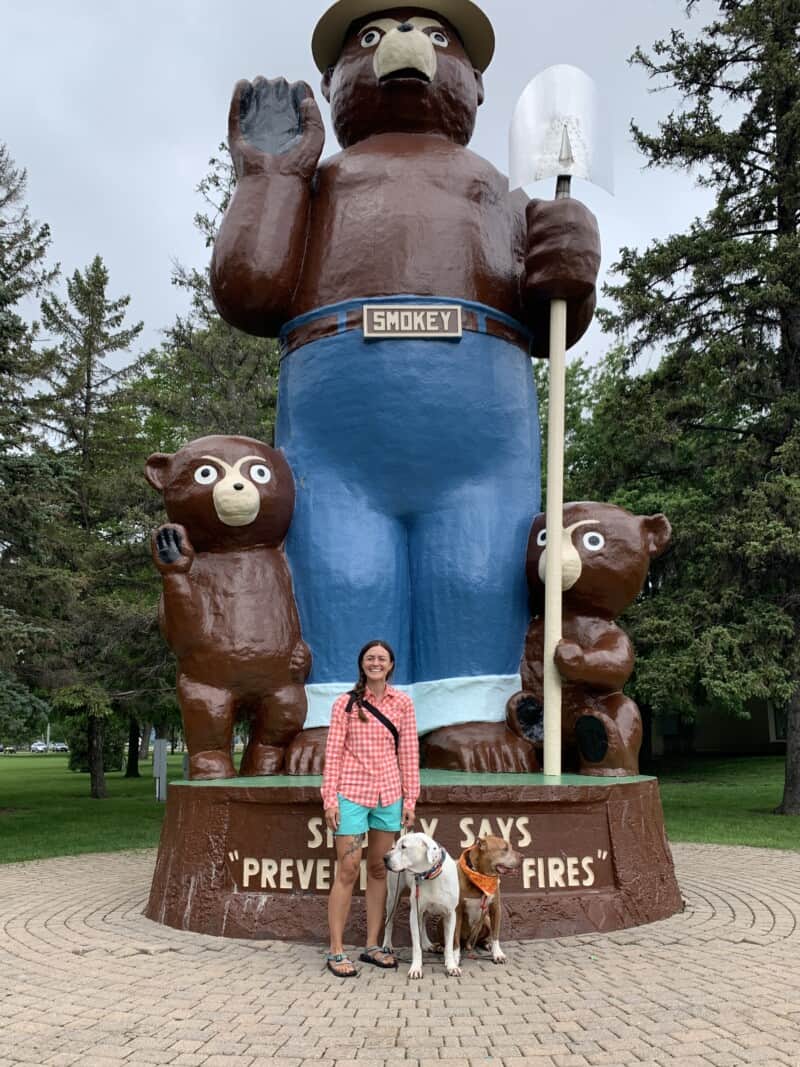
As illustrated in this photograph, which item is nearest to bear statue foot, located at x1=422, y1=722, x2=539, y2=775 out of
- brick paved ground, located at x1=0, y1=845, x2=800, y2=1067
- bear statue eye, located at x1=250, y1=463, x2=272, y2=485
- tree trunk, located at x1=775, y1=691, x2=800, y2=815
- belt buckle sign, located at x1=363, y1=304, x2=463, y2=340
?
brick paved ground, located at x1=0, y1=845, x2=800, y2=1067

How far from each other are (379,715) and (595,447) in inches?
504

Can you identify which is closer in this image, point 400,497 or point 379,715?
point 379,715

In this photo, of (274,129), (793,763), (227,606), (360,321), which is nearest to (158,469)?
(227,606)

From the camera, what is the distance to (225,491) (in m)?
5.15

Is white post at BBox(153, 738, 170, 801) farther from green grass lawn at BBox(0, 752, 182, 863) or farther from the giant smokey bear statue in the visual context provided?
the giant smokey bear statue

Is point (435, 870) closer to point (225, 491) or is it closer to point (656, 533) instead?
point (225, 491)

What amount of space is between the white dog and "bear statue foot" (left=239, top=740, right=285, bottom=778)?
1523mm

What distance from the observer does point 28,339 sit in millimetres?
14594

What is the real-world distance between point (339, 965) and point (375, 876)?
0.33 meters

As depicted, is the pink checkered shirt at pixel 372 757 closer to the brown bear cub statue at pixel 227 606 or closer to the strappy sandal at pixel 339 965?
the strappy sandal at pixel 339 965

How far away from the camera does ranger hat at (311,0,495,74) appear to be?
234 inches

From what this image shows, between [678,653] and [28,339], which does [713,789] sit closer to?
[678,653]

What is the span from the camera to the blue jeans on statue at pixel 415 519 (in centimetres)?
536

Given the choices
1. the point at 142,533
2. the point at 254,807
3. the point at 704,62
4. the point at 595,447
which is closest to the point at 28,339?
the point at 142,533
